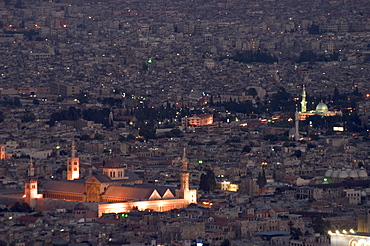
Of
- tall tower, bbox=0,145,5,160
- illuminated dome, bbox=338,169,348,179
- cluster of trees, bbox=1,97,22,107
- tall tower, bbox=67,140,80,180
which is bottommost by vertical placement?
illuminated dome, bbox=338,169,348,179

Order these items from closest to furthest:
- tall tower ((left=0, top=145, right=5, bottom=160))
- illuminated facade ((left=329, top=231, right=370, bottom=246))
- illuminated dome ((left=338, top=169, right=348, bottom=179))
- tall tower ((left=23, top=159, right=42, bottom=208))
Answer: illuminated facade ((left=329, top=231, right=370, bottom=246)), tall tower ((left=23, top=159, right=42, bottom=208)), illuminated dome ((left=338, top=169, right=348, bottom=179)), tall tower ((left=0, top=145, right=5, bottom=160))

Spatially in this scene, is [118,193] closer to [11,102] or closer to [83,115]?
[83,115]

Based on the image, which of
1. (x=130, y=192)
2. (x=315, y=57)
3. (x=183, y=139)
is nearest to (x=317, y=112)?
(x=183, y=139)

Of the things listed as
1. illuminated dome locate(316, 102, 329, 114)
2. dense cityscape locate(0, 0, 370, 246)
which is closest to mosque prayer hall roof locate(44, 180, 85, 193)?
dense cityscape locate(0, 0, 370, 246)

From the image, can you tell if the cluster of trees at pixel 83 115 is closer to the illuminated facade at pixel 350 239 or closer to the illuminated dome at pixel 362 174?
the illuminated dome at pixel 362 174

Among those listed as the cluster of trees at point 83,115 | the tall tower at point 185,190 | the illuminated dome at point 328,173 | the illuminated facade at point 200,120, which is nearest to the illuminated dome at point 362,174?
the illuminated dome at point 328,173

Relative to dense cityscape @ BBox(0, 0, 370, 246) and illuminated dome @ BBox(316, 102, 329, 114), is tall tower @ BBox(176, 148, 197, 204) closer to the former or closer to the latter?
dense cityscape @ BBox(0, 0, 370, 246)

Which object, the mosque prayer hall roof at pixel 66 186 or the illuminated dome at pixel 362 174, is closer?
the mosque prayer hall roof at pixel 66 186
